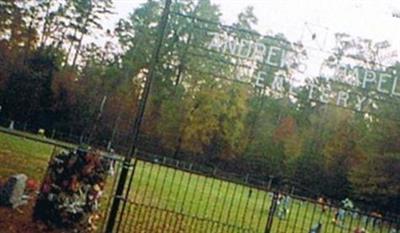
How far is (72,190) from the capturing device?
7055mm

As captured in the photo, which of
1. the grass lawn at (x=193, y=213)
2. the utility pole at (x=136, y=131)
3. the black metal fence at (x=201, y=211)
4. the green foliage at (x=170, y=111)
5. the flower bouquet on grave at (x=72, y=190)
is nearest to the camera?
the utility pole at (x=136, y=131)

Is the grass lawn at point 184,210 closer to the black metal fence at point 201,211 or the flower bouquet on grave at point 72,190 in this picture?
the black metal fence at point 201,211

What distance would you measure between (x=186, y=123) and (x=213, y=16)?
7.14m

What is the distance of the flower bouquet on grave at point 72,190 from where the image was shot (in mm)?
6996

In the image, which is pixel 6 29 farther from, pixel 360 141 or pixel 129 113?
pixel 360 141

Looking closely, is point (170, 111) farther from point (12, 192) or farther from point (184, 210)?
point (12, 192)

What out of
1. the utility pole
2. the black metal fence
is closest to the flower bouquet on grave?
the black metal fence

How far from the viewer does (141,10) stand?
34188mm

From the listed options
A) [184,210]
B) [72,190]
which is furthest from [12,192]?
[184,210]

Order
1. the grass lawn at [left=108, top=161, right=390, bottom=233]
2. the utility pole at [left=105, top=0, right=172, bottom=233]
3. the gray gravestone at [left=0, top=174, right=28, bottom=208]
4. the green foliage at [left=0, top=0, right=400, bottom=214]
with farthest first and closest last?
the green foliage at [left=0, top=0, right=400, bottom=214], the grass lawn at [left=108, top=161, right=390, bottom=233], the gray gravestone at [left=0, top=174, right=28, bottom=208], the utility pole at [left=105, top=0, right=172, bottom=233]

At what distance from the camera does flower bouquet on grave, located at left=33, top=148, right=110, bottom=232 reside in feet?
23.0

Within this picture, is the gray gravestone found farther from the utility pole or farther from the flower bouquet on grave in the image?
the utility pole

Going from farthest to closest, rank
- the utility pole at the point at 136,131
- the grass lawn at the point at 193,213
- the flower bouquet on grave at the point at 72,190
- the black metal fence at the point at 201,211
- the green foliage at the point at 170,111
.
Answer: the green foliage at the point at 170,111
the grass lawn at the point at 193,213
the black metal fence at the point at 201,211
the flower bouquet on grave at the point at 72,190
the utility pole at the point at 136,131

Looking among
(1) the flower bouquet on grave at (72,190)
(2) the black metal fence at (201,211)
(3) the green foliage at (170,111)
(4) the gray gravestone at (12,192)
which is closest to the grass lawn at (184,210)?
(2) the black metal fence at (201,211)
